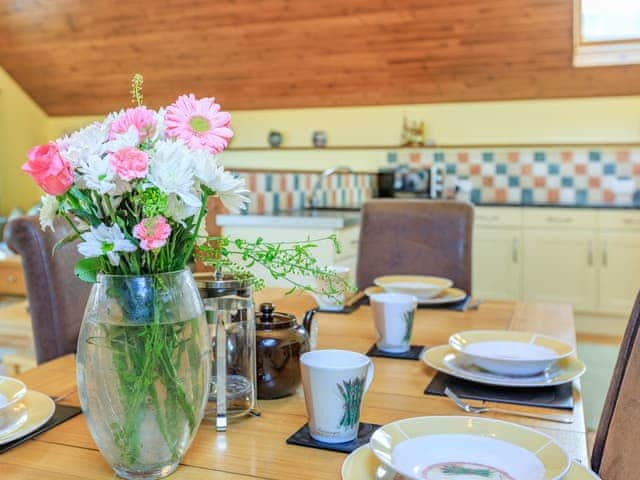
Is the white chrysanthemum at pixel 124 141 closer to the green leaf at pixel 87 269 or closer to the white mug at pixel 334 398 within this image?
the green leaf at pixel 87 269

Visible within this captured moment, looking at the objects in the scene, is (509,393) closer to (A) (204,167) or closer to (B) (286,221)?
(A) (204,167)

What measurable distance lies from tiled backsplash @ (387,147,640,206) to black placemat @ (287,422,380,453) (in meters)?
5.21

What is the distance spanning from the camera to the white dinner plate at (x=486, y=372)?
1.13m

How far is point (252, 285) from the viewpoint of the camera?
1.06m

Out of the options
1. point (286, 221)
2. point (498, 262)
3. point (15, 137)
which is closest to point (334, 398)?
point (286, 221)

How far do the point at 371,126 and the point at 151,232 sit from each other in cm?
574

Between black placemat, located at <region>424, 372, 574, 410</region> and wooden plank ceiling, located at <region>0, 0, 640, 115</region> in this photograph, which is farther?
wooden plank ceiling, located at <region>0, 0, 640, 115</region>

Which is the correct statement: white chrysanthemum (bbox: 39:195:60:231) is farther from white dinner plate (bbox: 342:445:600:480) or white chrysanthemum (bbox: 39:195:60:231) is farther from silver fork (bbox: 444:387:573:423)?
silver fork (bbox: 444:387:573:423)

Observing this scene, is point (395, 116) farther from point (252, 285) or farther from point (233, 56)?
point (252, 285)

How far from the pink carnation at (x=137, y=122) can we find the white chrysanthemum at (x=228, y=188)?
3.8 inches

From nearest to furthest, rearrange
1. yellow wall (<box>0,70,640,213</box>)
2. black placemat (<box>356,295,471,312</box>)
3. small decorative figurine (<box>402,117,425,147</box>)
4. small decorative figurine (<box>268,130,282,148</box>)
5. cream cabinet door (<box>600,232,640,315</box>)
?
black placemat (<box>356,295,471,312</box>) < cream cabinet door (<box>600,232,640,315</box>) < yellow wall (<box>0,70,640,213</box>) < small decorative figurine (<box>402,117,425,147</box>) < small decorative figurine (<box>268,130,282,148</box>)

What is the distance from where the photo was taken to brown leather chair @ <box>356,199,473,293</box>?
2293 millimetres

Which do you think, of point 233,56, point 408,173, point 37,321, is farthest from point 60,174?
point 233,56

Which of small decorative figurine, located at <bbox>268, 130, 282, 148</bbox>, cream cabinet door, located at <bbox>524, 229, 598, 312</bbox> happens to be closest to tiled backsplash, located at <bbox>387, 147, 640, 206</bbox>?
cream cabinet door, located at <bbox>524, 229, 598, 312</bbox>
